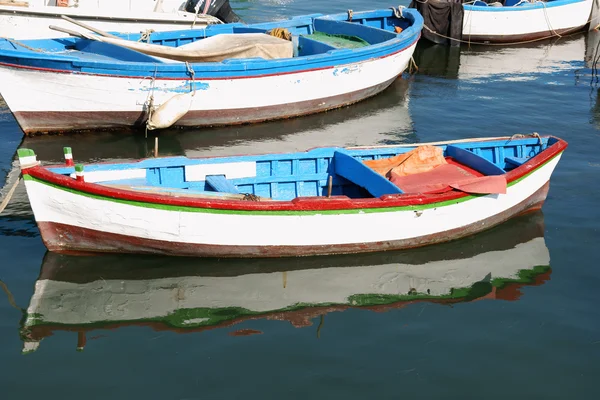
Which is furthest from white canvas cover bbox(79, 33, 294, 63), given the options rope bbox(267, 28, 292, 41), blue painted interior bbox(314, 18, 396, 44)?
blue painted interior bbox(314, 18, 396, 44)

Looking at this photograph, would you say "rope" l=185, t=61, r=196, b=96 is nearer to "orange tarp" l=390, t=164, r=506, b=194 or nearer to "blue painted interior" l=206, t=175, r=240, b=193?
"blue painted interior" l=206, t=175, r=240, b=193

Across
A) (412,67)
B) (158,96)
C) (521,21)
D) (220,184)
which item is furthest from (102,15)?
(521,21)

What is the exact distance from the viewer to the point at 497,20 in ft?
→ 63.5

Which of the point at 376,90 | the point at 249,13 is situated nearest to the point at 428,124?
the point at 376,90

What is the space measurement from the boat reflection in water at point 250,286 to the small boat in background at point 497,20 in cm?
1146

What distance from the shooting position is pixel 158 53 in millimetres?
12258

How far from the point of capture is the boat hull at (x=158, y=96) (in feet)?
37.9

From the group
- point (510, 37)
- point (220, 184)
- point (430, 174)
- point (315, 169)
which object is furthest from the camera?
point (510, 37)

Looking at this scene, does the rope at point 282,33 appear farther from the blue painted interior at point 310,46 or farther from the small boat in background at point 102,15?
the small boat in background at point 102,15

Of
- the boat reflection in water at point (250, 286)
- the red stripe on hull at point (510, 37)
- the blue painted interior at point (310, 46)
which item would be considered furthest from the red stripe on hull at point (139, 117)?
the red stripe on hull at point (510, 37)

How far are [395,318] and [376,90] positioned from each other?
8228 millimetres

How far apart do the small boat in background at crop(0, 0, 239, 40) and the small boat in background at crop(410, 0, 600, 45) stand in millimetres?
5907

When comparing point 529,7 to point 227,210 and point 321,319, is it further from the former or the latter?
point 321,319

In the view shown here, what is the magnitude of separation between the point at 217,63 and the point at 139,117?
5.28 ft
